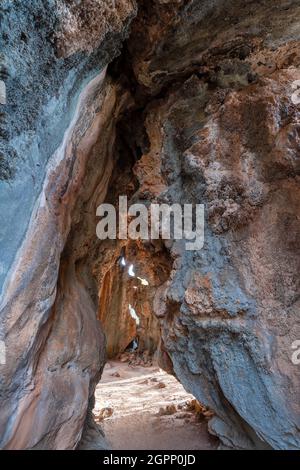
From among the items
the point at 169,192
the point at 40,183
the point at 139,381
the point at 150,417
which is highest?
the point at 169,192

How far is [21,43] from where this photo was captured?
229cm

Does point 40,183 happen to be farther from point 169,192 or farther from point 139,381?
point 139,381

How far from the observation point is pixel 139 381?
29.5 ft

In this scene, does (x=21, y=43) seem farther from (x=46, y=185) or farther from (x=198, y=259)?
(x=198, y=259)

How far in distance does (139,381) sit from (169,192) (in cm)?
678

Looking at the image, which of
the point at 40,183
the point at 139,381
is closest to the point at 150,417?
the point at 139,381

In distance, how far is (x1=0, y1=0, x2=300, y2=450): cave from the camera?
2490mm

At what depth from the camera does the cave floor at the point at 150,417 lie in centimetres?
404

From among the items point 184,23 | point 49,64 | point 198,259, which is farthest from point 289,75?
point 49,64

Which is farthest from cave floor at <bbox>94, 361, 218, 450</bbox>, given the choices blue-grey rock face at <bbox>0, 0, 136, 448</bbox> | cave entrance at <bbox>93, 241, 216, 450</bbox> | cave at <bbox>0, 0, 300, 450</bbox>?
blue-grey rock face at <bbox>0, 0, 136, 448</bbox>

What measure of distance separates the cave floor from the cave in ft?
1.32

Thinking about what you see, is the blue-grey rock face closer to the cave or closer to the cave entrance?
the cave
